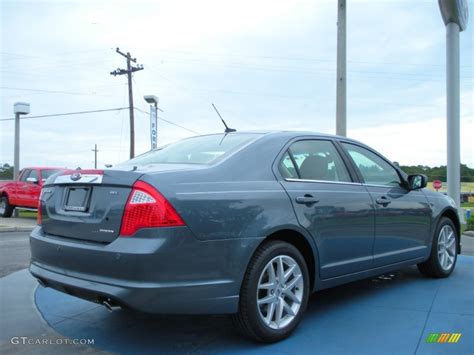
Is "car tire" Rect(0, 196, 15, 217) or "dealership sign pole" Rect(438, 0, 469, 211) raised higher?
"dealership sign pole" Rect(438, 0, 469, 211)

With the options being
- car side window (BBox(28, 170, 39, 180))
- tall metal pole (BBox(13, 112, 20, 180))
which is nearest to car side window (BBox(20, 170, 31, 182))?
car side window (BBox(28, 170, 39, 180))

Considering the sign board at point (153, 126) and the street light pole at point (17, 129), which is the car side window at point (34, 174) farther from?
the sign board at point (153, 126)

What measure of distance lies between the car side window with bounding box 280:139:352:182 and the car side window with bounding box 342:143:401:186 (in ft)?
0.83

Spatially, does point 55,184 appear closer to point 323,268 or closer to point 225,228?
point 225,228

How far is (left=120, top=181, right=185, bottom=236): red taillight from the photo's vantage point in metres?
2.78

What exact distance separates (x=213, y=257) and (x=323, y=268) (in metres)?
1.16

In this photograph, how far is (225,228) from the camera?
9.74ft

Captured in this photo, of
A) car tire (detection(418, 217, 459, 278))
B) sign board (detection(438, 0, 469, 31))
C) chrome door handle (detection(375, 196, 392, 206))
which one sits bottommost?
car tire (detection(418, 217, 459, 278))

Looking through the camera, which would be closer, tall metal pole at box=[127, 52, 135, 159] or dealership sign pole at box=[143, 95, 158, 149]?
dealership sign pole at box=[143, 95, 158, 149]

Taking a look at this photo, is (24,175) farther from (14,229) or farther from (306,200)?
(306,200)

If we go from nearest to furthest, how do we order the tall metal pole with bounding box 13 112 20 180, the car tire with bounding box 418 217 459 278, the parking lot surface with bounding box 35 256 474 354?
the parking lot surface with bounding box 35 256 474 354, the car tire with bounding box 418 217 459 278, the tall metal pole with bounding box 13 112 20 180

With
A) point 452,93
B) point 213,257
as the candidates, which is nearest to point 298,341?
point 213,257

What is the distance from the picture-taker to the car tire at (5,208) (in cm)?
1623

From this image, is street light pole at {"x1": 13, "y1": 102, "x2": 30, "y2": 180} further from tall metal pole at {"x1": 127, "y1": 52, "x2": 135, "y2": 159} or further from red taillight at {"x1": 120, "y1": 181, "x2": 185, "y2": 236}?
red taillight at {"x1": 120, "y1": 181, "x2": 185, "y2": 236}
